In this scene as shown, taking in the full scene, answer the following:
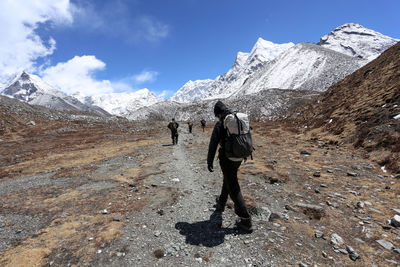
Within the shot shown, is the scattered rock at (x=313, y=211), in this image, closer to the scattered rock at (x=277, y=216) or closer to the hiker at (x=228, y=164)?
the scattered rock at (x=277, y=216)

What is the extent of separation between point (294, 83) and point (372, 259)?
14974 cm

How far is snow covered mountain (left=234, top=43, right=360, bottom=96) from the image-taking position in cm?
12312

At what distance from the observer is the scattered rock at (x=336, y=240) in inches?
195

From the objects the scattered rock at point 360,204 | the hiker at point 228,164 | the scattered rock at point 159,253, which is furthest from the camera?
the scattered rock at point 360,204

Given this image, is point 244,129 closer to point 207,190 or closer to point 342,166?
point 207,190

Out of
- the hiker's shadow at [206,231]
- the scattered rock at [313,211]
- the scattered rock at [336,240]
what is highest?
the scattered rock at [313,211]

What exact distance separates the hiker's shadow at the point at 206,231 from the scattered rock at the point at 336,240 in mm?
2414

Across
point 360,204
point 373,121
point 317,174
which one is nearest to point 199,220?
point 360,204

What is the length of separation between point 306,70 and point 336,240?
160 m

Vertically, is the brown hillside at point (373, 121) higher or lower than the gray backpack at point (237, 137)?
higher

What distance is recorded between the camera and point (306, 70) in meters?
140

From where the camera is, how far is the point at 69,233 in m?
5.61

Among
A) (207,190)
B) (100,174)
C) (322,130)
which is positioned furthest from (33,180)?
(322,130)

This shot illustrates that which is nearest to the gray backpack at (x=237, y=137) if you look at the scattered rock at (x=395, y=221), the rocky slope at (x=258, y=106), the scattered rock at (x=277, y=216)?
the scattered rock at (x=277, y=216)
